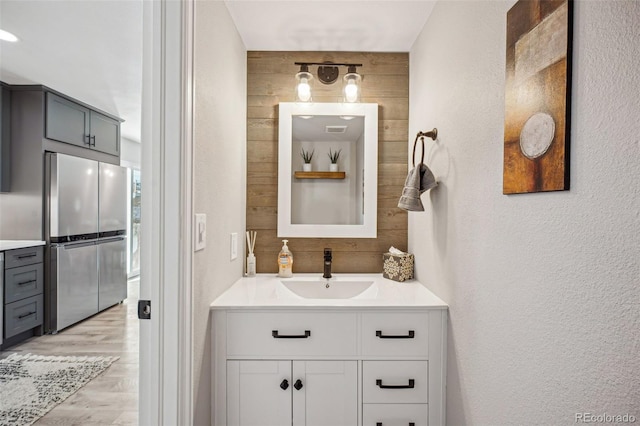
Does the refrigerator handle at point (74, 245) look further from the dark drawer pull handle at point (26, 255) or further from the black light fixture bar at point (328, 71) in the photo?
the black light fixture bar at point (328, 71)

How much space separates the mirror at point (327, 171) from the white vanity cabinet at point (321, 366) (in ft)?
2.38

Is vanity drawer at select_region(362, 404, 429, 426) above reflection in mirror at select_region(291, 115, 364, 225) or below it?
below

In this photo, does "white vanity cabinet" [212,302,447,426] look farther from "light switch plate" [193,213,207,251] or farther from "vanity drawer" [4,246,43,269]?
"vanity drawer" [4,246,43,269]

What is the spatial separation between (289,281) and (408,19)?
5.13 ft

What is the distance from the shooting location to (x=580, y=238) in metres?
0.78

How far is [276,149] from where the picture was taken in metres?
2.19

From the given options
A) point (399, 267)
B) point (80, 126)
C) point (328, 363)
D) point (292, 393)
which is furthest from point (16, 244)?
point (399, 267)

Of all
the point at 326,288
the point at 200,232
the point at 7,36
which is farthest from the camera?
the point at 7,36

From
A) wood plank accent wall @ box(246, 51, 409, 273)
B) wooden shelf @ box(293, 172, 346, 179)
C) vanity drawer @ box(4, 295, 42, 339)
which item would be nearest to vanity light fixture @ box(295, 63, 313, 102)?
wood plank accent wall @ box(246, 51, 409, 273)

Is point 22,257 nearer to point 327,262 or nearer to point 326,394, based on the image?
A: point 327,262

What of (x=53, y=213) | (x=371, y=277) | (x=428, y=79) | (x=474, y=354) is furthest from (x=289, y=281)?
(x=53, y=213)

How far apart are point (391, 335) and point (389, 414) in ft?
1.14

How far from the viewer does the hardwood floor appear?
6.72 feet

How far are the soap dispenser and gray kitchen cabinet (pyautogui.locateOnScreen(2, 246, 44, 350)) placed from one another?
7.93 ft
